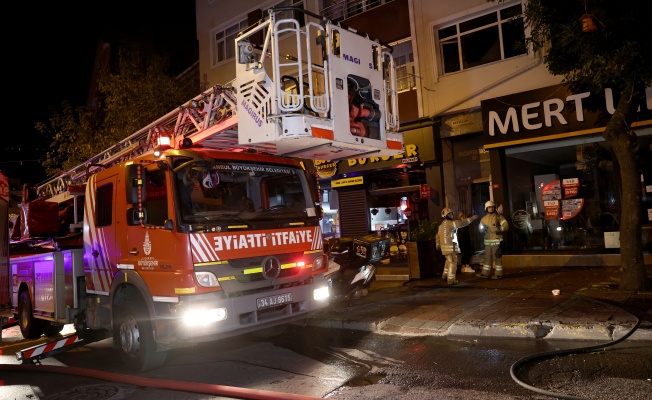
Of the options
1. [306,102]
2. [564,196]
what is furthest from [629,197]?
[306,102]

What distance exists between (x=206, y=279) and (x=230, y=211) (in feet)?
2.97

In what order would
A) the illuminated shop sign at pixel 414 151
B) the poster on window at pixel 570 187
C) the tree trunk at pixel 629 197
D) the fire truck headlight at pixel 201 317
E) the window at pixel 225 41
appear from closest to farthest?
the fire truck headlight at pixel 201 317, the tree trunk at pixel 629 197, the poster on window at pixel 570 187, the illuminated shop sign at pixel 414 151, the window at pixel 225 41

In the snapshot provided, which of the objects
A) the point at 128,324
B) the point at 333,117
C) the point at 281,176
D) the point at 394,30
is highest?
the point at 394,30

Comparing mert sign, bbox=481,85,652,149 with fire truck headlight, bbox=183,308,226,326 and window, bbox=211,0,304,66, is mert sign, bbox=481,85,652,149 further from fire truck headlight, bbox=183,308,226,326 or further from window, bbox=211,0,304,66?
window, bbox=211,0,304,66

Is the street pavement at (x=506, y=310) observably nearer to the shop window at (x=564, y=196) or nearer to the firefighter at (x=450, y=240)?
the firefighter at (x=450, y=240)

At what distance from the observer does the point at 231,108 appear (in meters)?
7.11

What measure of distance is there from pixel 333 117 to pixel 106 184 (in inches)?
132

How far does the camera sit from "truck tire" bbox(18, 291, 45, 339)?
8.77 metres

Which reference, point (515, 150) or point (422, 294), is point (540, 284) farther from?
point (515, 150)

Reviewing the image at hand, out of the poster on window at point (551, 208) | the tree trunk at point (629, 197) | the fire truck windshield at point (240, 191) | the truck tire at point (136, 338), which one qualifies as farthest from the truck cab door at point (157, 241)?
the poster on window at point (551, 208)

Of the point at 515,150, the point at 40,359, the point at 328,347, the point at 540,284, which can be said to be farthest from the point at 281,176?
the point at 515,150

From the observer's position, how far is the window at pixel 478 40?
44.3 feet

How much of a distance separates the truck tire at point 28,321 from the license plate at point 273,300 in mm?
5082

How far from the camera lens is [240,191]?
21.0 feet
